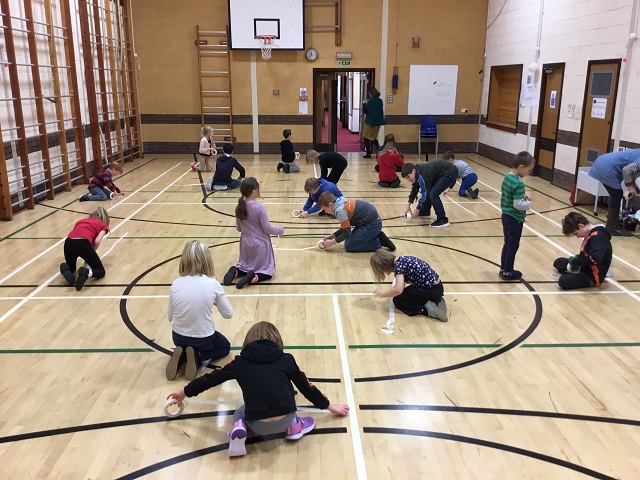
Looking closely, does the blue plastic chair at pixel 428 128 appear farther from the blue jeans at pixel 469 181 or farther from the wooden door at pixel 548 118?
the blue jeans at pixel 469 181

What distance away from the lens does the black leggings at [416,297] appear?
545 centimetres

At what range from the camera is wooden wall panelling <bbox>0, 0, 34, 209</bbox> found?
904 centimetres

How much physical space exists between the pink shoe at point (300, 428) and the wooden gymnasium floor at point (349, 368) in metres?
0.06

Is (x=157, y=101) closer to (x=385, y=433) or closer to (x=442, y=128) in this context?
(x=442, y=128)

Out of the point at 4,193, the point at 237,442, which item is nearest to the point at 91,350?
the point at 237,442

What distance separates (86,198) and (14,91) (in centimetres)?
222

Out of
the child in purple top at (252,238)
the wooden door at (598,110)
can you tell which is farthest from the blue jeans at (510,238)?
the wooden door at (598,110)

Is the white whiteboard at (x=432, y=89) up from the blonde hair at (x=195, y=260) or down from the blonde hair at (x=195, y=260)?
up

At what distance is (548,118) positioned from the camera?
12.7 metres

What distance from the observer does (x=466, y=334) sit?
5.14m

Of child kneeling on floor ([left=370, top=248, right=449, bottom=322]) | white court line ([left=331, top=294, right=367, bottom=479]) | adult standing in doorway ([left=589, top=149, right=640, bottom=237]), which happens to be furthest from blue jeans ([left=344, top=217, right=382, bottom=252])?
adult standing in doorway ([left=589, top=149, right=640, bottom=237])

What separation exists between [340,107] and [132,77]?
43.2 feet

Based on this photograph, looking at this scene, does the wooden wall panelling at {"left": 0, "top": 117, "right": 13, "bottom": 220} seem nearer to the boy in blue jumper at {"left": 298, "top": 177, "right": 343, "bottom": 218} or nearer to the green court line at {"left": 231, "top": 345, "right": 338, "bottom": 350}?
the boy in blue jumper at {"left": 298, "top": 177, "right": 343, "bottom": 218}

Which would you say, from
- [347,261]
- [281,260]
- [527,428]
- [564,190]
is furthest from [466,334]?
[564,190]
